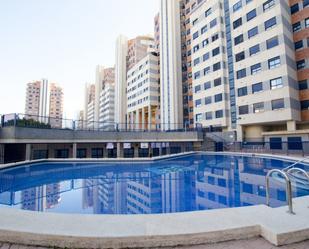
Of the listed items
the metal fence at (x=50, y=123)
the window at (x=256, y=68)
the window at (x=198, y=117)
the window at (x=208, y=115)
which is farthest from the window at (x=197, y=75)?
the metal fence at (x=50, y=123)

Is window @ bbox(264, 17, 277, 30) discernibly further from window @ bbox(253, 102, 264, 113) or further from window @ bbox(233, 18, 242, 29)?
window @ bbox(253, 102, 264, 113)

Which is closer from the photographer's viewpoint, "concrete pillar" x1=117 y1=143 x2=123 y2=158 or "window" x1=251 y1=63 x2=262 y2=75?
"concrete pillar" x1=117 y1=143 x2=123 y2=158

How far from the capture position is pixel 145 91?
57.9 meters

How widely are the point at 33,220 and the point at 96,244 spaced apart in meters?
1.52

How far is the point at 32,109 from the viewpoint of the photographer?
11969cm

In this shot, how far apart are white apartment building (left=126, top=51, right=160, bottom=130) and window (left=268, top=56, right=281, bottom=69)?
101 ft

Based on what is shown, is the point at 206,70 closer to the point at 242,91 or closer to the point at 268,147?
the point at 242,91

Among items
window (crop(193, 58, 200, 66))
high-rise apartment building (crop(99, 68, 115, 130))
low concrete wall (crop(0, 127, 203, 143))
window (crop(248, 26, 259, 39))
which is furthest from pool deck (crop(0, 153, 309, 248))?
high-rise apartment building (crop(99, 68, 115, 130))

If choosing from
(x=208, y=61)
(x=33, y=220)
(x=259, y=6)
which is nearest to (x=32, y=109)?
(x=208, y=61)

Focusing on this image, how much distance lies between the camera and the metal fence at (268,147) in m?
19.5

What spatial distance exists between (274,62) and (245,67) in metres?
4.26

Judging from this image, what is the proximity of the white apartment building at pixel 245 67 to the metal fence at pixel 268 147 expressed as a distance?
5.82 feet

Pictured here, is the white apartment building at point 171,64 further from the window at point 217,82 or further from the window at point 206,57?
the window at point 217,82

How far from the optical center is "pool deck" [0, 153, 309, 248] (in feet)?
10.0
